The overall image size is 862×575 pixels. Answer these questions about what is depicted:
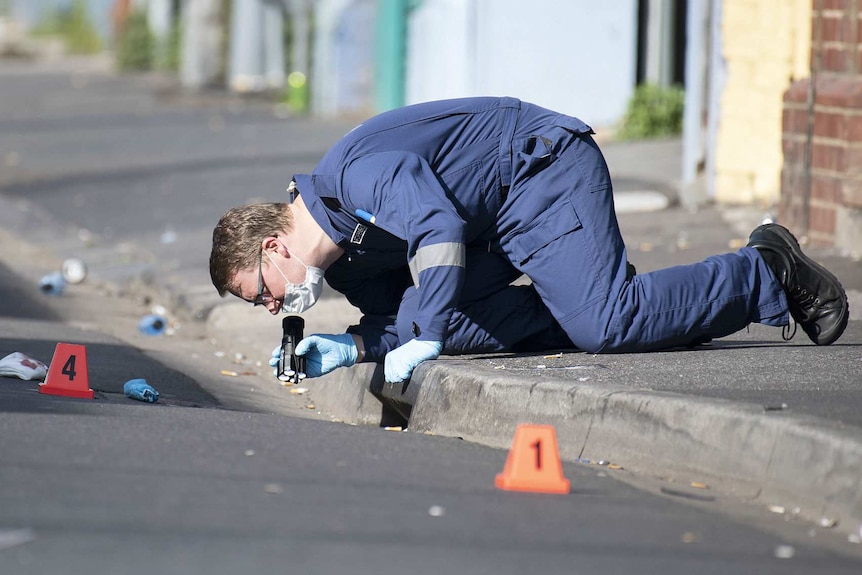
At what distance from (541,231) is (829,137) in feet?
10.3

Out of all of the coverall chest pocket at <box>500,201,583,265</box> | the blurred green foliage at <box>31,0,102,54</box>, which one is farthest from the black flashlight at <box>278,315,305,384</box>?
the blurred green foliage at <box>31,0,102,54</box>

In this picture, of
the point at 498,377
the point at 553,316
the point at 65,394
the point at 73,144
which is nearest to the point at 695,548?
the point at 498,377

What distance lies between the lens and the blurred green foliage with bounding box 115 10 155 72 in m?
30.9

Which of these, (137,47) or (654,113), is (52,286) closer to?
(654,113)

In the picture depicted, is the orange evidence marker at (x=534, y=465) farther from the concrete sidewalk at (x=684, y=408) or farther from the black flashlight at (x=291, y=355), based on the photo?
the black flashlight at (x=291, y=355)

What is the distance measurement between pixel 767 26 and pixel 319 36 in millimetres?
10713

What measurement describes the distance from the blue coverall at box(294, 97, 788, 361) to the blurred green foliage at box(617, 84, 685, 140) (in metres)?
8.06

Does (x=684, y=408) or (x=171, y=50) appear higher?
(x=171, y=50)

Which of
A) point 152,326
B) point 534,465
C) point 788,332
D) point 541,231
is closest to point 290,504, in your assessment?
point 534,465

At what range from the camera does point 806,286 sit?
4426mm

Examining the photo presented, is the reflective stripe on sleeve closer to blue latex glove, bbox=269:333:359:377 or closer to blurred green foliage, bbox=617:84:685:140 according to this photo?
blue latex glove, bbox=269:333:359:377

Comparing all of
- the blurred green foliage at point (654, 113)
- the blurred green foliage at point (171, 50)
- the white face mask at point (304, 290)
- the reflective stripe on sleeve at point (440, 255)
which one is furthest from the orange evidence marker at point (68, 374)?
the blurred green foliage at point (171, 50)

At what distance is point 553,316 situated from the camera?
4578mm

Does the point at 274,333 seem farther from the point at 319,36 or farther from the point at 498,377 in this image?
the point at 319,36
